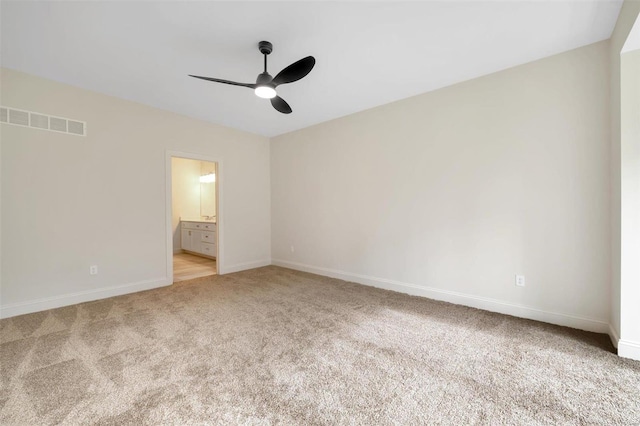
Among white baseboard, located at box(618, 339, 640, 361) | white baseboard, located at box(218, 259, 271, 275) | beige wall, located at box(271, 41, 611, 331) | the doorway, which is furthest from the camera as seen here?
the doorway

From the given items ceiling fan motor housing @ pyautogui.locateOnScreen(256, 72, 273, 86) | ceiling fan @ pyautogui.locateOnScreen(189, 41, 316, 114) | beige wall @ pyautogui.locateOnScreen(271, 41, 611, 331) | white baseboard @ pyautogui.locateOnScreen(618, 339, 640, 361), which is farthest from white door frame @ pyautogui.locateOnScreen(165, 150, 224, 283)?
white baseboard @ pyautogui.locateOnScreen(618, 339, 640, 361)

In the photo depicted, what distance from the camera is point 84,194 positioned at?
3.40 meters

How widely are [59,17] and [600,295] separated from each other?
526 centimetres

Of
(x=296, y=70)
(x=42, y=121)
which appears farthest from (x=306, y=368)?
(x=42, y=121)

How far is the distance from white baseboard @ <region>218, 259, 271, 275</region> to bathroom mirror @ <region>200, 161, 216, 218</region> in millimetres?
2809

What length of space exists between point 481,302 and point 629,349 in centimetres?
115

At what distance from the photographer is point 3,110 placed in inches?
115

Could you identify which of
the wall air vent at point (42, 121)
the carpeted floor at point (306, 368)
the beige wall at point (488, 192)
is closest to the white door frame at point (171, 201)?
the wall air vent at point (42, 121)

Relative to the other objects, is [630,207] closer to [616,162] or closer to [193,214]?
[616,162]

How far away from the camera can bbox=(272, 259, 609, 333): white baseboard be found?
252 cm

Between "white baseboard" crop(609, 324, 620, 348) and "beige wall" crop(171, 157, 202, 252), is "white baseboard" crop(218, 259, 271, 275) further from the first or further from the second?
"white baseboard" crop(609, 324, 620, 348)

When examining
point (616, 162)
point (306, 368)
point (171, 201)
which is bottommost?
point (306, 368)

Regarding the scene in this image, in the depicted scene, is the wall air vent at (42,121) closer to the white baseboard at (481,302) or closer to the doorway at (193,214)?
the doorway at (193,214)

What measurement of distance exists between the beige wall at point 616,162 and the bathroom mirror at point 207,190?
7479mm
